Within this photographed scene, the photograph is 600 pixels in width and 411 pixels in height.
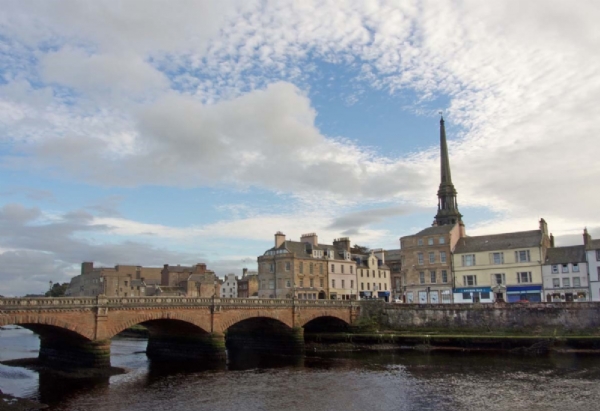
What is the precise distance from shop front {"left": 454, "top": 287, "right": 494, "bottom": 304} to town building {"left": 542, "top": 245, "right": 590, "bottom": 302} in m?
7.13

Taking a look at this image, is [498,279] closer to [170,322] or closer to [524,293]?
[524,293]

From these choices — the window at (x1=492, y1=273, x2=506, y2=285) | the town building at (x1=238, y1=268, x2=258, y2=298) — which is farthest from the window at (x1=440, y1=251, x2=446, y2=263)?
the town building at (x1=238, y1=268, x2=258, y2=298)

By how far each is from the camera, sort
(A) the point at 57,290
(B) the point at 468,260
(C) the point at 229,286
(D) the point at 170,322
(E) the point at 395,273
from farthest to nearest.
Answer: (A) the point at 57,290 < (C) the point at 229,286 < (E) the point at 395,273 < (B) the point at 468,260 < (D) the point at 170,322

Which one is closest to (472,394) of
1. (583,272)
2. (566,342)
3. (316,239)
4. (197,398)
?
(197,398)

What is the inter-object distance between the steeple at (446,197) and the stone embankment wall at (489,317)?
2526 centimetres

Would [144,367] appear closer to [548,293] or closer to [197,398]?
[197,398]

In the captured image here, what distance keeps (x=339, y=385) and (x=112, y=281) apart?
94044 mm

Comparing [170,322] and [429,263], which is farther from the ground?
[429,263]

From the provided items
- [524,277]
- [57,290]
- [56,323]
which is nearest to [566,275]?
[524,277]

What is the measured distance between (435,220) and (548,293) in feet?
91.4

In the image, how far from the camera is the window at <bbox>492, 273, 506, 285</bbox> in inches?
2741

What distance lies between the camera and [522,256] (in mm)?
68312

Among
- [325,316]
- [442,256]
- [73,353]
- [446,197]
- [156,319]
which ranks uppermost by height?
[446,197]

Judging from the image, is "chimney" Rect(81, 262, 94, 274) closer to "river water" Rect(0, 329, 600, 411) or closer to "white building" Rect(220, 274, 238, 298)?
"white building" Rect(220, 274, 238, 298)
